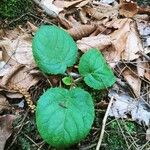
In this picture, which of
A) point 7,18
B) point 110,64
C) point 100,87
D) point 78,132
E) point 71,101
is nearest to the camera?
point 78,132

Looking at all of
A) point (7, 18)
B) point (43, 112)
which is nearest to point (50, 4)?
point (7, 18)

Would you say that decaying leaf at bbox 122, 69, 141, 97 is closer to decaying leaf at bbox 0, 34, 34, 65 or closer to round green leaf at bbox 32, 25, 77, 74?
round green leaf at bbox 32, 25, 77, 74

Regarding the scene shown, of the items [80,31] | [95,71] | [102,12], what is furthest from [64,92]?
[102,12]

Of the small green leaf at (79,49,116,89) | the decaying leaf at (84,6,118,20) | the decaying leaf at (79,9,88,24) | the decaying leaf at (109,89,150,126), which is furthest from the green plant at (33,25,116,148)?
the decaying leaf at (84,6,118,20)

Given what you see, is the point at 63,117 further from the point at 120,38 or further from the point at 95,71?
the point at 120,38

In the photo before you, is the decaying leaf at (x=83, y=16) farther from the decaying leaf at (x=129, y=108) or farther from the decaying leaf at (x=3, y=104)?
the decaying leaf at (x=3, y=104)

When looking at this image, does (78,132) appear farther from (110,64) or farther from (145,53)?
(145,53)

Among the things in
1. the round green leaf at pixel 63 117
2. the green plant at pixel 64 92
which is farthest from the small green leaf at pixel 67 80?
the round green leaf at pixel 63 117
